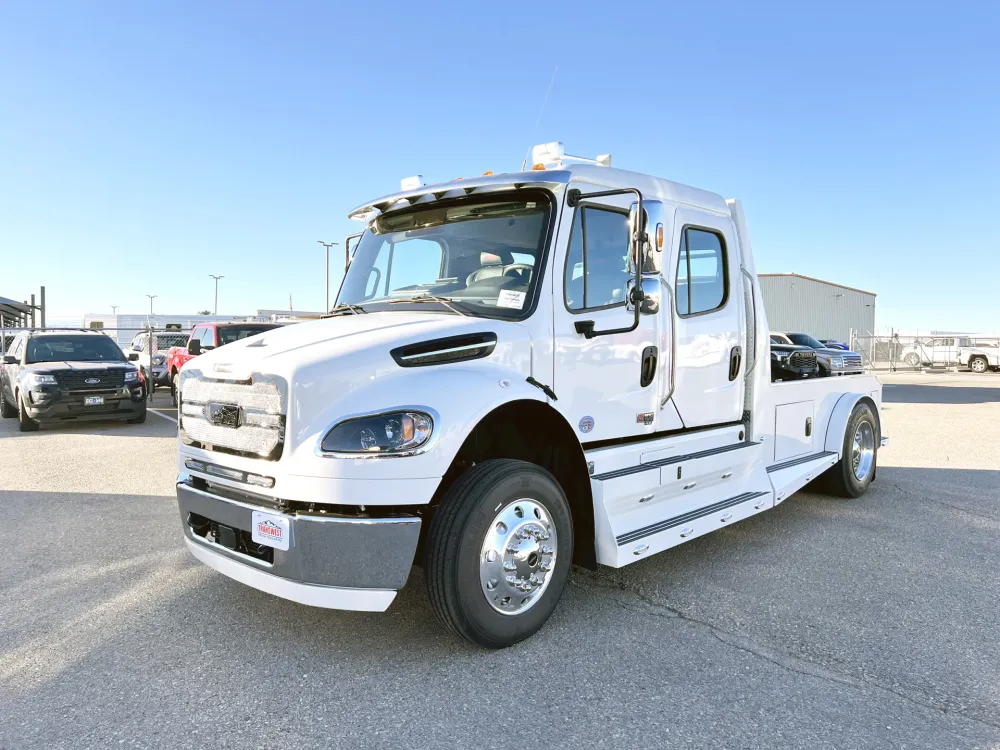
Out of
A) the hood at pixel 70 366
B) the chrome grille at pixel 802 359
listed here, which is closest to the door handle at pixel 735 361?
the chrome grille at pixel 802 359

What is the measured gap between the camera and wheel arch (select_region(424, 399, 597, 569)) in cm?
374

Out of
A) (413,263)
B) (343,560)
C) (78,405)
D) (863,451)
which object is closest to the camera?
(343,560)

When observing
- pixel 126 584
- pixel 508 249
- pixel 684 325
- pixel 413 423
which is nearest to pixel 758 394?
pixel 684 325

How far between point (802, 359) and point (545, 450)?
10.8ft

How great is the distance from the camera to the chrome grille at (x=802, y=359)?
20.2 ft

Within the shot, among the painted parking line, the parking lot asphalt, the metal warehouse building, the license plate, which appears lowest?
the parking lot asphalt

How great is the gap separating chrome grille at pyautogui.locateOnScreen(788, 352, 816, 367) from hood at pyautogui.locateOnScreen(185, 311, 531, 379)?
350cm

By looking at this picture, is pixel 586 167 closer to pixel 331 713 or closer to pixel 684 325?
pixel 684 325

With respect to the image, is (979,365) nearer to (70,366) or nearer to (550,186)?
(70,366)

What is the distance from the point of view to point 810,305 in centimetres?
4703

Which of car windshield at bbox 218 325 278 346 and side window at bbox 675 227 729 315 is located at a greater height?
side window at bbox 675 227 729 315

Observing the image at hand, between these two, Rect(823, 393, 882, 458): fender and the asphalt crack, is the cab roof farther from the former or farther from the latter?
Rect(823, 393, 882, 458): fender

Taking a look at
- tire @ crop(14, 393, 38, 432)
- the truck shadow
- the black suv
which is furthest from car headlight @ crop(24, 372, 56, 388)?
the truck shadow

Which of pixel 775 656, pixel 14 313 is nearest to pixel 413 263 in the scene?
pixel 775 656
